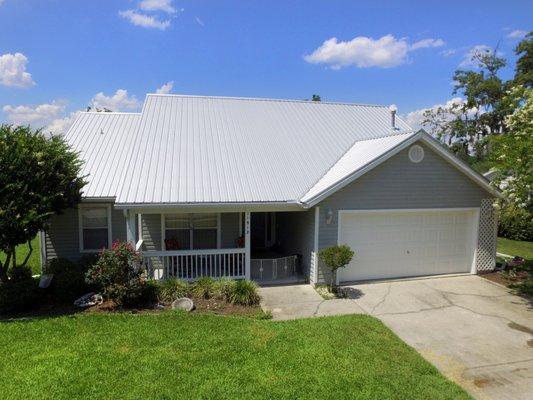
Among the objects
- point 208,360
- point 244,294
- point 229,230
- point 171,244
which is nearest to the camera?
point 208,360

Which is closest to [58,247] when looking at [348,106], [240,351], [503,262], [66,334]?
[66,334]

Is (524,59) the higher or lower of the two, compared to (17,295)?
higher

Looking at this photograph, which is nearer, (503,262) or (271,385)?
(271,385)

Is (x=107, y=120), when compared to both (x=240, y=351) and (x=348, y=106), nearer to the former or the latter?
(x=348, y=106)

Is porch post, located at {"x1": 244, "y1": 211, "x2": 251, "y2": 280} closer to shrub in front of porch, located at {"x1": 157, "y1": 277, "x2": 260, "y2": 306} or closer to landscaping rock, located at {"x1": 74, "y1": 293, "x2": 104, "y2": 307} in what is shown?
shrub in front of porch, located at {"x1": 157, "y1": 277, "x2": 260, "y2": 306}

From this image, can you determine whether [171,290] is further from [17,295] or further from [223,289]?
[17,295]

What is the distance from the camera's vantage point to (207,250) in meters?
12.4

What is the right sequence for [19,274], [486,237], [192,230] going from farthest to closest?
[192,230]
[486,237]
[19,274]

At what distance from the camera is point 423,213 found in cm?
1339

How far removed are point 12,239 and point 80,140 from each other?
574cm

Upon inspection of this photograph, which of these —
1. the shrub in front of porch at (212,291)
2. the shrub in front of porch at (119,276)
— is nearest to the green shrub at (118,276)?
the shrub in front of porch at (119,276)

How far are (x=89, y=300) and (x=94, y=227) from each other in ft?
11.1

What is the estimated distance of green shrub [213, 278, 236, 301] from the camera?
11114 mm

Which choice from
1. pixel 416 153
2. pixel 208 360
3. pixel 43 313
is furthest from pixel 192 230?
pixel 416 153
